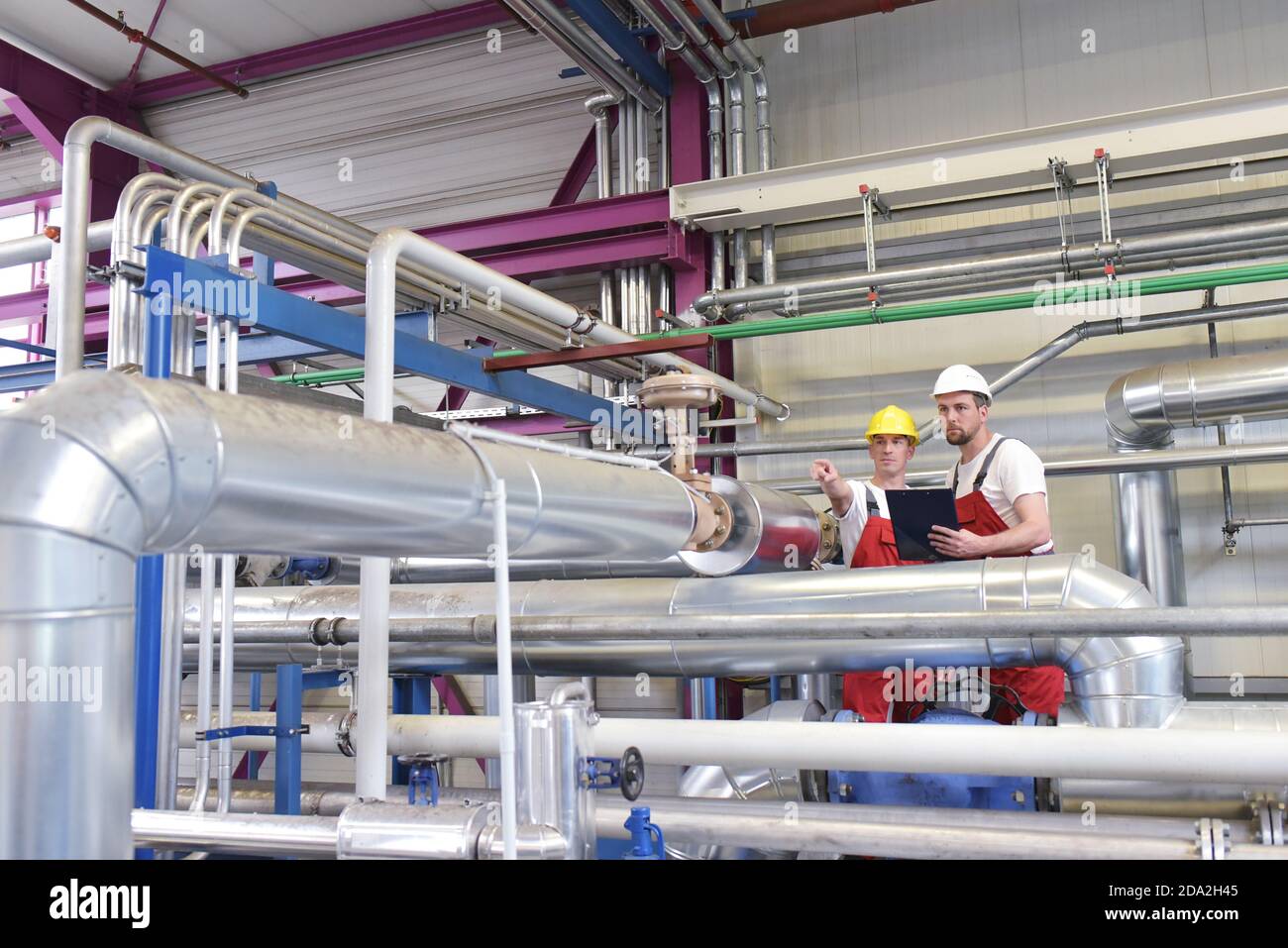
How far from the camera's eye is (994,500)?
2805 millimetres

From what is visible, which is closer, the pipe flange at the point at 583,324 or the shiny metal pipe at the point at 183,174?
the shiny metal pipe at the point at 183,174

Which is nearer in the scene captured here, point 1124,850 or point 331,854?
point 331,854

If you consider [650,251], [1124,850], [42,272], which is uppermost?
[42,272]

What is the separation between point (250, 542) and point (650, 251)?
11.6ft

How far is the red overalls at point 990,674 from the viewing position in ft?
8.70

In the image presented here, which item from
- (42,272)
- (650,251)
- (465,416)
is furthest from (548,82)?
(42,272)

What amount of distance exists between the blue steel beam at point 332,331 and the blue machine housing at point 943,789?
1532 millimetres

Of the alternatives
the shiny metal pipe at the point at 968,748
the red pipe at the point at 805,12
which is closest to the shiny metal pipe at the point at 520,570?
the shiny metal pipe at the point at 968,748

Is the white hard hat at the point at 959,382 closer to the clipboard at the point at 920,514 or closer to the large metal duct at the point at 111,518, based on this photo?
the clipboard at the point at 920,514

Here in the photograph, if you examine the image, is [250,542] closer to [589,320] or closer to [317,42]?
[589,320]

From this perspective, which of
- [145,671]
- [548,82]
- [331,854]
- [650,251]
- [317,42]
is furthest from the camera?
[317,42]

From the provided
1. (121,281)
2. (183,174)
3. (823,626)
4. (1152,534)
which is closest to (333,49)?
(183,174)

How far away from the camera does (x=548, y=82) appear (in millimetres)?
5410

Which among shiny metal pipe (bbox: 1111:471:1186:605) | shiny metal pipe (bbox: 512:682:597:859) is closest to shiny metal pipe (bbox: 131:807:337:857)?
shiny metal pipe (bbox: 512:682:597:859)
